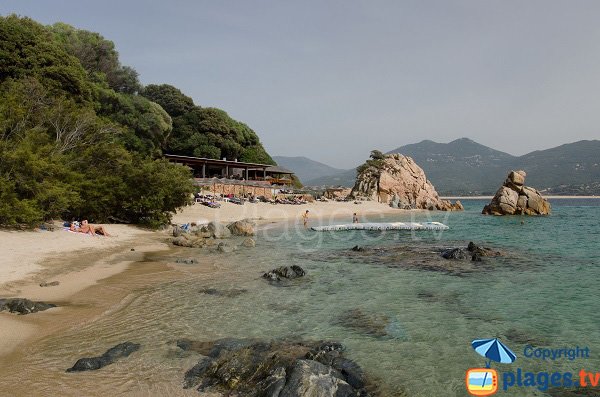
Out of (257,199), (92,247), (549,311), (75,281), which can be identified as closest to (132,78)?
(257,199)

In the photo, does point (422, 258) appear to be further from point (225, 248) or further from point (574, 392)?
point (574, 392)

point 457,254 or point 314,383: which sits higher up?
point 314,383

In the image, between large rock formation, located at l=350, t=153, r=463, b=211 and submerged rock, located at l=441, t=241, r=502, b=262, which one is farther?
large rock formation, located at l=350, t=153, r=463, b=211

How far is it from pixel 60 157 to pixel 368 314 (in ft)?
75.6

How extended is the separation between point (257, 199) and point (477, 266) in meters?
40.7

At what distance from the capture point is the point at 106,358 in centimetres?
762

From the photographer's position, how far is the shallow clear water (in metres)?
7.31

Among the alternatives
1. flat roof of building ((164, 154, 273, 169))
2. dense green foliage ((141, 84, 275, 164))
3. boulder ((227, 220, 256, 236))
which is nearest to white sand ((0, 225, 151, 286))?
boulder ((227, 220, 256, 236))

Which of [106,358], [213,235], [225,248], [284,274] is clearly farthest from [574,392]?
[213,235]

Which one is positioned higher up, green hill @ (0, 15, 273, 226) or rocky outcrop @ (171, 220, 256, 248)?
green hill @ (0, 15, 273, 226)

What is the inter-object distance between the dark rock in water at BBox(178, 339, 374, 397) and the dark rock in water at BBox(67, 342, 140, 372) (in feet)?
4.24

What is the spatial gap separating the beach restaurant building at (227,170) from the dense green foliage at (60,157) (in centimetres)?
1695

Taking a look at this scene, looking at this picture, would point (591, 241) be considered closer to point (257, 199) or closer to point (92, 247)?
point (92, 247)

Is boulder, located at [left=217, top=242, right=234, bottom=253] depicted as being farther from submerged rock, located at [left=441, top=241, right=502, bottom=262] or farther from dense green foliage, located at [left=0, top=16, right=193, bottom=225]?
submerged rock, located at [left=441, top=241, right=502, bottom=262]
